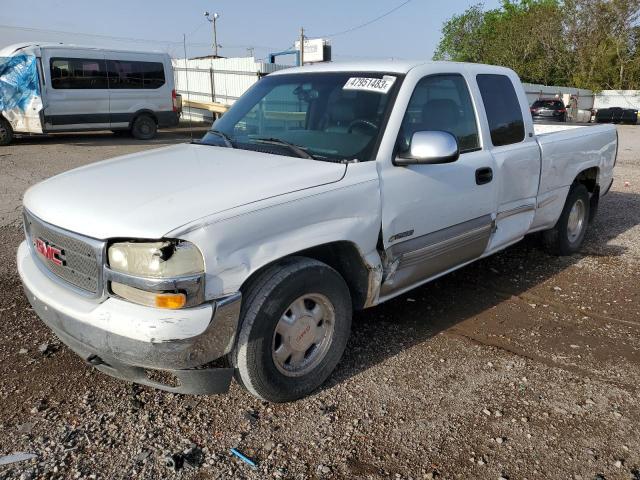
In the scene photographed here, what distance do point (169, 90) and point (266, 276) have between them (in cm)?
1572

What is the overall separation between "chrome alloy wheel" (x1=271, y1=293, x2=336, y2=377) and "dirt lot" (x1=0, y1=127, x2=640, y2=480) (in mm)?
223

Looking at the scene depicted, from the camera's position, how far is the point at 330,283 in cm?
310

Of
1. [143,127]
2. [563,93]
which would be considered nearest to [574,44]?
[563,93]

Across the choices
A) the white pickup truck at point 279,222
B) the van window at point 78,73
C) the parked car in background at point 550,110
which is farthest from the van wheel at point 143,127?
the parked car in background at point 550,110

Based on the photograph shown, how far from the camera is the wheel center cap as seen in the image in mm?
3044

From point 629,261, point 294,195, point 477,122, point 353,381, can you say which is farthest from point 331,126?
point 629,261

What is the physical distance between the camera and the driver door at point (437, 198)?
3.42 meters

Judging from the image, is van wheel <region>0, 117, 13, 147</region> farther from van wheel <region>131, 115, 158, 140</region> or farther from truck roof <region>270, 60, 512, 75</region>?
truck roof <region>270, 60, 512, 75</region>

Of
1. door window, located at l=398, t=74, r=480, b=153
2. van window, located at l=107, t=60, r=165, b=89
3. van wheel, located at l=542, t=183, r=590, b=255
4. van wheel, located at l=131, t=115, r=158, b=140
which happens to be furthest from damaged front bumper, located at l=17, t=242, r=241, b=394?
van wheel, located at l=131, t=115, r=158, b=140

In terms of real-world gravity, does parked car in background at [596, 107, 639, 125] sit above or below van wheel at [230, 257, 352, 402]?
below

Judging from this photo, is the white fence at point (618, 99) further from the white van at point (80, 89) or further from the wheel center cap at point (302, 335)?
the wheel center cap at point (302, 335)

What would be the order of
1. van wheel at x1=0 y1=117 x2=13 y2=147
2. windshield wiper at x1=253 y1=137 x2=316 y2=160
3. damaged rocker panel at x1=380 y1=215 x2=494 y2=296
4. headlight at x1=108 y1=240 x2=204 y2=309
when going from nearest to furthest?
1. headlight at x1=108 y1=240 x2=204 y2=309
2. windshield wiper at x1=253 y1=137 x2=316 y2=160
3. damaged rocker panel at x1=380 y1=215 x2=494 y2=296
4. van wheel at x1=0 y1=117 x2=13 y2=147

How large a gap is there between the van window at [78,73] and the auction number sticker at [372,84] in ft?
43.4

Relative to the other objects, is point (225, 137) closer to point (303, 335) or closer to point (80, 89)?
point (303, 335)
